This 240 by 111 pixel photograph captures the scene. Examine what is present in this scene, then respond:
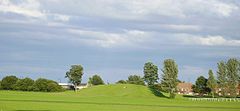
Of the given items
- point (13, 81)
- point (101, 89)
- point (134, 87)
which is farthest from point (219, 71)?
point (13, 81)

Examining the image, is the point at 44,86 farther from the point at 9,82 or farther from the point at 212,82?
the point at 212,82

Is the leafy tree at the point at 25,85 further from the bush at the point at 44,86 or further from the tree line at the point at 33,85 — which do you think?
the bush at the point at 44,86

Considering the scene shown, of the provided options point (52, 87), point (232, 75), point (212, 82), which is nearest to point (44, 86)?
point (52, 87)

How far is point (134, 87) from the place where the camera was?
168 m

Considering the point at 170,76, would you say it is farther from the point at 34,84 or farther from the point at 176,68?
the point at 34,84

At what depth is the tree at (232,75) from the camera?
14938 centimetres

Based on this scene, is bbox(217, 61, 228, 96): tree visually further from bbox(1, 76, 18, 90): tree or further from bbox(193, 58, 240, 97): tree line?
bbox(1, 76, 18, 90): tree

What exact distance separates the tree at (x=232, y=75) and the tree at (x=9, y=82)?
8735cm

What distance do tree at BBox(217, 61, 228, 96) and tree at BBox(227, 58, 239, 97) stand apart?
4.56 feet

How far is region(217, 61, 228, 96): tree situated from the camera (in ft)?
507

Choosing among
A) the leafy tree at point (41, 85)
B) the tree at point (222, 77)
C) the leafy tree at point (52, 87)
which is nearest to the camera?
the tree at point (222, 77)

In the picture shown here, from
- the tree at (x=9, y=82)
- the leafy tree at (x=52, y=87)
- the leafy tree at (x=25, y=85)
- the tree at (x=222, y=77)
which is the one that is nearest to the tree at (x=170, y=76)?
the tree at (x=222, y=77)

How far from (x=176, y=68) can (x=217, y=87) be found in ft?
73.2

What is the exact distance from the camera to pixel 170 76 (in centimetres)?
14925
